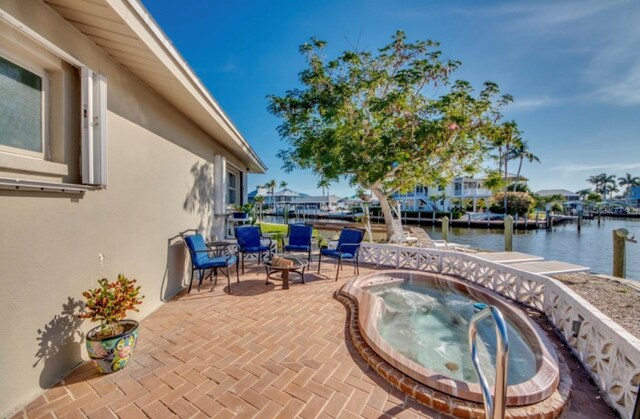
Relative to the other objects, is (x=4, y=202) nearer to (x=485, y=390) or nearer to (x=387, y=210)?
(x=485, y=390)

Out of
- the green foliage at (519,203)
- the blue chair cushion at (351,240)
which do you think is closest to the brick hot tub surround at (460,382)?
the blue chair cushion at (351,240)

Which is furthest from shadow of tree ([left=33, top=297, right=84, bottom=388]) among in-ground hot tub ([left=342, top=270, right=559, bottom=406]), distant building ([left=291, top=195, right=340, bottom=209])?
distant building ([left=291, top=195, right=340, bottom=209])

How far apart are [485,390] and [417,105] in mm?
8909

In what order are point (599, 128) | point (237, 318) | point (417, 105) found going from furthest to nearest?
point (599, 128) < point (417, 105) < point (237, 318)

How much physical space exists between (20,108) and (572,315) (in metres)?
5.97

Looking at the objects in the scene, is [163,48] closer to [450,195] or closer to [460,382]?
[460,382]

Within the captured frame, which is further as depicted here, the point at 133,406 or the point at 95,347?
the point at 95,347

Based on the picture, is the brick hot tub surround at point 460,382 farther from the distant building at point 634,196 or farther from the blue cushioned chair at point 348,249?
the distant building at point 634,196

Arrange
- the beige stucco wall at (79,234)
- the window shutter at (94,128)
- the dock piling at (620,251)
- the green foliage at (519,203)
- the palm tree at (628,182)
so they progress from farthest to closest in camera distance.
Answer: the palm tree at (628,182) < the green foliage at (519,203) < the dock piling at (620,251) < the window shutter at (94,128) < the beige stucco wall at (79,234)

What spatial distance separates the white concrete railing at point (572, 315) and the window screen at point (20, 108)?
16.7ft

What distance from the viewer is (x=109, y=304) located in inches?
93.5

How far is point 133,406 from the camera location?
1986 mm

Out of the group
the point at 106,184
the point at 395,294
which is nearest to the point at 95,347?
the point at 106,184

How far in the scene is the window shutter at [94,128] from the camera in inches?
98.0
